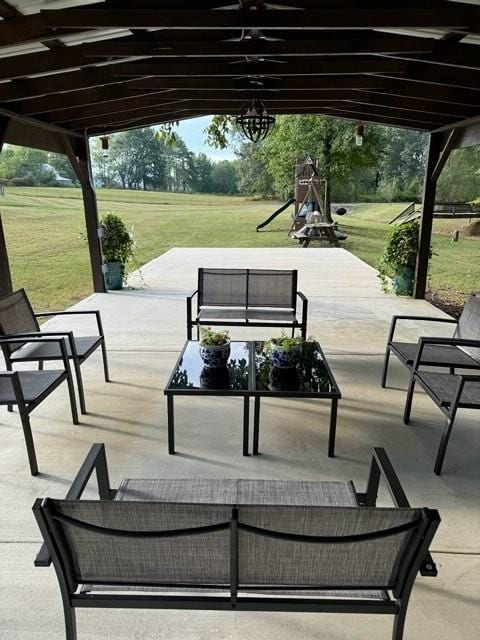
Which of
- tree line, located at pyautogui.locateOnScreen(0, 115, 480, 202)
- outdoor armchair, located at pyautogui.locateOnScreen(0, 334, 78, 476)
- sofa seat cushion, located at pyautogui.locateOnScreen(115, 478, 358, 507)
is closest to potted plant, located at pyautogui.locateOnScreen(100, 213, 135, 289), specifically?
tree line, located at pyautogui.locateOnScreen(0, 115, 480, 202)

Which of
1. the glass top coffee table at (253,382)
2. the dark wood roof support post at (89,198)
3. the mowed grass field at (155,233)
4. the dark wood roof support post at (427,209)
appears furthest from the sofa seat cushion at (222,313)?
the mowed grass field at (155,233)

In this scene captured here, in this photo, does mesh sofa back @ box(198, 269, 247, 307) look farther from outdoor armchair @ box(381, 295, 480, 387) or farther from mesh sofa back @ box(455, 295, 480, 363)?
mesh sofa back @ box(455, 295, 480, 363)

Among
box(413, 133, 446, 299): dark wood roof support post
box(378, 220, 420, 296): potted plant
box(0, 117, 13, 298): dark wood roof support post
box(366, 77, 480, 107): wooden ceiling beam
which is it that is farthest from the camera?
box(378, 220, 420, 296): potted plant

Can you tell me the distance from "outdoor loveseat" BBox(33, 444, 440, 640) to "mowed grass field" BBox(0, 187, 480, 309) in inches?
250

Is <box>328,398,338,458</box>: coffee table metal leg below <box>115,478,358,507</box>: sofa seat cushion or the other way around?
below

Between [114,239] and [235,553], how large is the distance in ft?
21.0

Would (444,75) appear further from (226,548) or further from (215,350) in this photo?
(226,548)

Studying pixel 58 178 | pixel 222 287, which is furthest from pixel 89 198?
pixel 58 178

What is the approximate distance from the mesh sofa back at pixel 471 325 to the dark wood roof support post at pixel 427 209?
3.18 meters

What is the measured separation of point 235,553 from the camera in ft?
4.33

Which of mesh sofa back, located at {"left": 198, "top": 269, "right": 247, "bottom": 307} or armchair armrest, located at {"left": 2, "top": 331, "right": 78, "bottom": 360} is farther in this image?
mesh sofa back, located at {"left": 198, "top": 269, "right": 247, "bottom": 307}

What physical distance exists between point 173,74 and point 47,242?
425 inches

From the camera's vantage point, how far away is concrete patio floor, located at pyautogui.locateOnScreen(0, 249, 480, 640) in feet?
5.70

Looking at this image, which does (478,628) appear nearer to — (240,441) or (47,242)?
(240,441)
